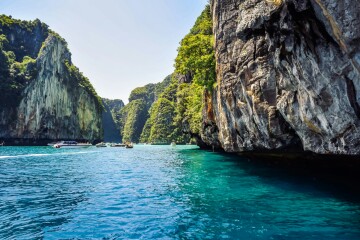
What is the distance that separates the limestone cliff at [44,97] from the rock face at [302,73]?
3378 inches

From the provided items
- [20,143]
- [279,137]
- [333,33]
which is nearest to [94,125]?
[20,143]

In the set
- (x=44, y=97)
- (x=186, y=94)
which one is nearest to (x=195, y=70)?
(x=186, y=94)

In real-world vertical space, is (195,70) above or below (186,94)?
below

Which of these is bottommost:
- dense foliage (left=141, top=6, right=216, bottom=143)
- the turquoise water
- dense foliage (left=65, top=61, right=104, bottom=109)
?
the turquoise water

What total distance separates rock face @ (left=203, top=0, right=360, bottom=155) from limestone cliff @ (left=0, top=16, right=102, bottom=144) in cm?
8579

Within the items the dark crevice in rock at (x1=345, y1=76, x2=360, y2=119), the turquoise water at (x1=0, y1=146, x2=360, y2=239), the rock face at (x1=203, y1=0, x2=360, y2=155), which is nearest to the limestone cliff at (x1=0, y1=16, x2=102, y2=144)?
the turquoise water at (x1=0, y1=146, x2=360, y2=239)

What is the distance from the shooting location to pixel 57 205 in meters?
11.6

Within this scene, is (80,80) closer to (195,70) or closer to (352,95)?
(195,70)

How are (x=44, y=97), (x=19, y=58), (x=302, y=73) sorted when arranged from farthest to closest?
1. (x=19, y=58)
2. (x=44, y=97)
3. (x=302, y=73)

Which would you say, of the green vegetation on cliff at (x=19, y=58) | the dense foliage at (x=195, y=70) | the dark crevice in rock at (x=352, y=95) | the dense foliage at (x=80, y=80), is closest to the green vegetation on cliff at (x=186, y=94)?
the dense foliage at (x=195, y=70)

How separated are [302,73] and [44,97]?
94.7 metres

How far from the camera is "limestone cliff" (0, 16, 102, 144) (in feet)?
286

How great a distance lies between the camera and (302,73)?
1103 cm

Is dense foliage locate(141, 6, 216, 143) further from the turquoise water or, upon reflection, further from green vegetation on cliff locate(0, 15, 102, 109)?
green vegetation on cliff locate(0, 15, 102, 109)
